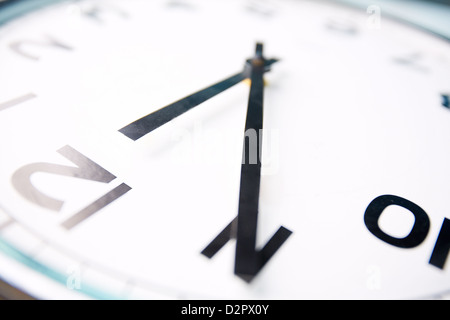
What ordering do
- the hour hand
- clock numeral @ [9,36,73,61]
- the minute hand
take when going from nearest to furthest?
the minute hand
the hour hand
clock numeral @ [9,36,73,61]

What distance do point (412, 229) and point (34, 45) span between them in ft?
2.88

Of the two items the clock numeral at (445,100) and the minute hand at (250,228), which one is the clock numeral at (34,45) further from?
the clock numeral at (445,100)

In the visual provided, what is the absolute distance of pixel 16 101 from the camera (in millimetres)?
719

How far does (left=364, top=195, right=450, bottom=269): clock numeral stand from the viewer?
0.56 meters

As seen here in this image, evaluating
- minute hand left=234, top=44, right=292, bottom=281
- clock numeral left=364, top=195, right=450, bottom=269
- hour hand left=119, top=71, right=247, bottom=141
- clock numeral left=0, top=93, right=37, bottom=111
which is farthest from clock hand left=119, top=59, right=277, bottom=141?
clock numeral left=364, top=195, right=450, bottom=269

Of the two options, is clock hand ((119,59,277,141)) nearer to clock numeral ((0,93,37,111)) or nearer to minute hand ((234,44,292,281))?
minute hand ((234,44,292,281))

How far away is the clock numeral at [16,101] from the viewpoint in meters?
0.71

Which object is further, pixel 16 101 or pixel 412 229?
pixel 16 101

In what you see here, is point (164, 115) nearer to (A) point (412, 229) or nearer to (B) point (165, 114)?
(B) point (165, 114)

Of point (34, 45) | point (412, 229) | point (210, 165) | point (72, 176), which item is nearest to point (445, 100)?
point (412, 229)

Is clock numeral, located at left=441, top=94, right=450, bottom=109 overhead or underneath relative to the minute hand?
overhead

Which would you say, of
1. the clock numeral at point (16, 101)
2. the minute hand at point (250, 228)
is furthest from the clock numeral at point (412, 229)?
the clock numeral at point (16, 101)
